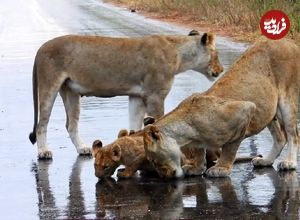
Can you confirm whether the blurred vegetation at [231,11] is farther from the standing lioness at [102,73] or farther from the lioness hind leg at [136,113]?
the lioness hind leg at [136,113]

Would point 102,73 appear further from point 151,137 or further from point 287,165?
point 287,165

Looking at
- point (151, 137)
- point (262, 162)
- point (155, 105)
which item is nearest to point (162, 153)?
point (151, 137)

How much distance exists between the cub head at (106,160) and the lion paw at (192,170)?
0.65 m

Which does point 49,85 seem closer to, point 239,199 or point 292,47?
point 292,47

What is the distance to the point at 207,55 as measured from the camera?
513 inches

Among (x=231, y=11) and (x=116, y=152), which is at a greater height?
(x=116, y=152)

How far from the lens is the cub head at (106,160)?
396 inches

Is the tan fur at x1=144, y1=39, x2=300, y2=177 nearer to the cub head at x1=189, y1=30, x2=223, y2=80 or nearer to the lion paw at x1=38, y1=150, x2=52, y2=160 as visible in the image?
the lion paw at x1=38, y1=150, x2=52, y2=160

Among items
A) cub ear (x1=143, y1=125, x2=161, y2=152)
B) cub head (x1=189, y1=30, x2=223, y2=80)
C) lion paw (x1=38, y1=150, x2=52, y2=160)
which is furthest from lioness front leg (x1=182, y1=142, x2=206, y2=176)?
cub head (x1=189, y1=30, x2=223, y2=80)

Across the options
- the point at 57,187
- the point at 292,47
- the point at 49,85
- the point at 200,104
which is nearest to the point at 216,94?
the point at 200,104

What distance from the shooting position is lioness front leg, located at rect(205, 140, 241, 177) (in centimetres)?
999

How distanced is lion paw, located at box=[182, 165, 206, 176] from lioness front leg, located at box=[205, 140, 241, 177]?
3.4 inches

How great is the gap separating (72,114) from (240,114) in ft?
10.3

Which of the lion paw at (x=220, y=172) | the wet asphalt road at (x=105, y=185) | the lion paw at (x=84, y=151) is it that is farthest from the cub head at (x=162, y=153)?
the lion paw at (x=84, y=151)
